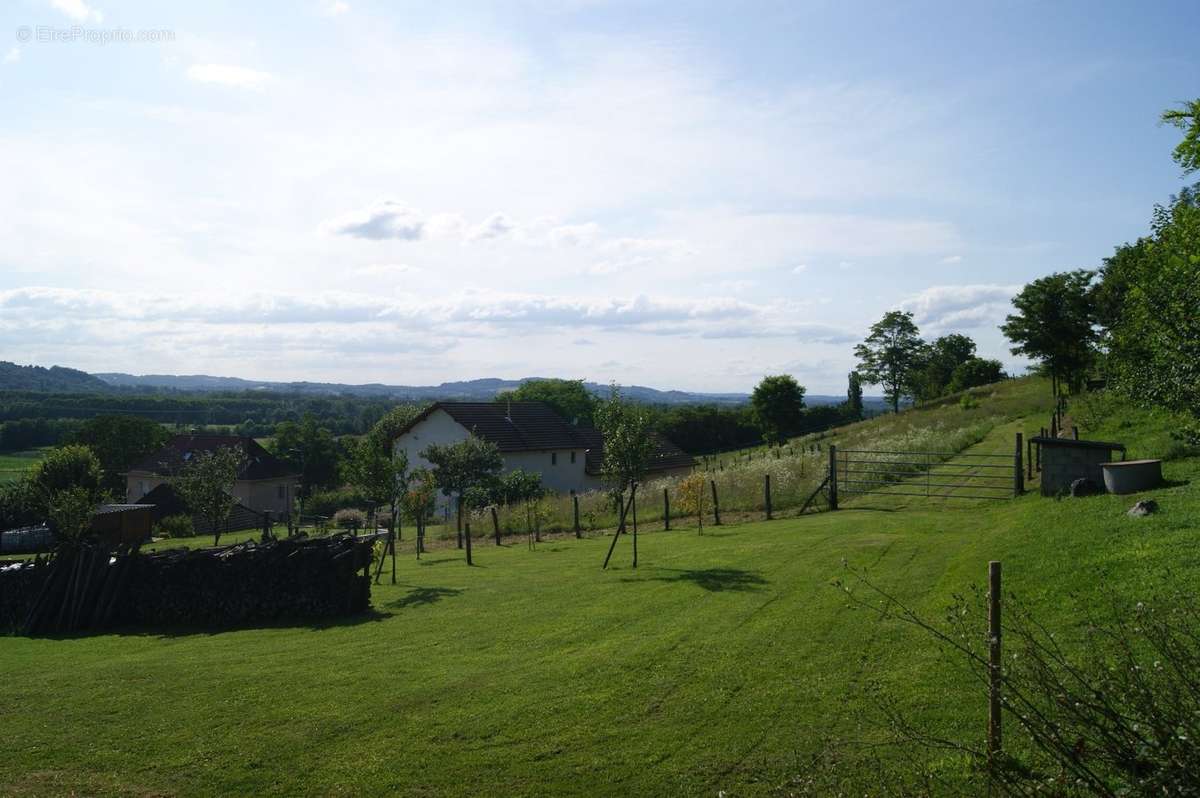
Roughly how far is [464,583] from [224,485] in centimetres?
1879

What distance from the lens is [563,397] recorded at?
110750mm

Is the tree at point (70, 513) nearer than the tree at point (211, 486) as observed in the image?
Yes

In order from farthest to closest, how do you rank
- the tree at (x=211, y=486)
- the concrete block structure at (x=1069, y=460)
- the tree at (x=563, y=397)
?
the tree at (x=563, y=397) → the tree at (x=211, y=486) → the concrete block structure at (x=1069, y=460)

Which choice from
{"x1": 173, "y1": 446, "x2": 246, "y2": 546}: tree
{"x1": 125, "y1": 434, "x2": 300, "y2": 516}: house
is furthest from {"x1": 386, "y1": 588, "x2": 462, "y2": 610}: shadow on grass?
{"x1": 125, "y1": 434, "x2": 300, "y2": 516}: house

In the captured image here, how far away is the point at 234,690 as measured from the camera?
37.7 feet

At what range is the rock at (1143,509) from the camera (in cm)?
1422

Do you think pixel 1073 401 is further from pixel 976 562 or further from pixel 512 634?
pixel 512 634

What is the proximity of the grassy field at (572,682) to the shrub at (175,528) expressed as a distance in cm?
3310

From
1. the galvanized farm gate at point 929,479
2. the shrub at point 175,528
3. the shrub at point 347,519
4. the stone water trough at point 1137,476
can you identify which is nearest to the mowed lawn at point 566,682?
the stone water trough at point 1137,476

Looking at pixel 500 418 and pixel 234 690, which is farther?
pixel 500 418

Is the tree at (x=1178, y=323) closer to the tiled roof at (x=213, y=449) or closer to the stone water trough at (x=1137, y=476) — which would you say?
the stone water trough at (x=1137, y=476)

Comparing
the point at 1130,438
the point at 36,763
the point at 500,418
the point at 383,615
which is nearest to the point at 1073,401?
the point at 1130,438

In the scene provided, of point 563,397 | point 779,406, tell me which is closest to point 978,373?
point 779,406

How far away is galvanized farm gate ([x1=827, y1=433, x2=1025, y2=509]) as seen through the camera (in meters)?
25.0
